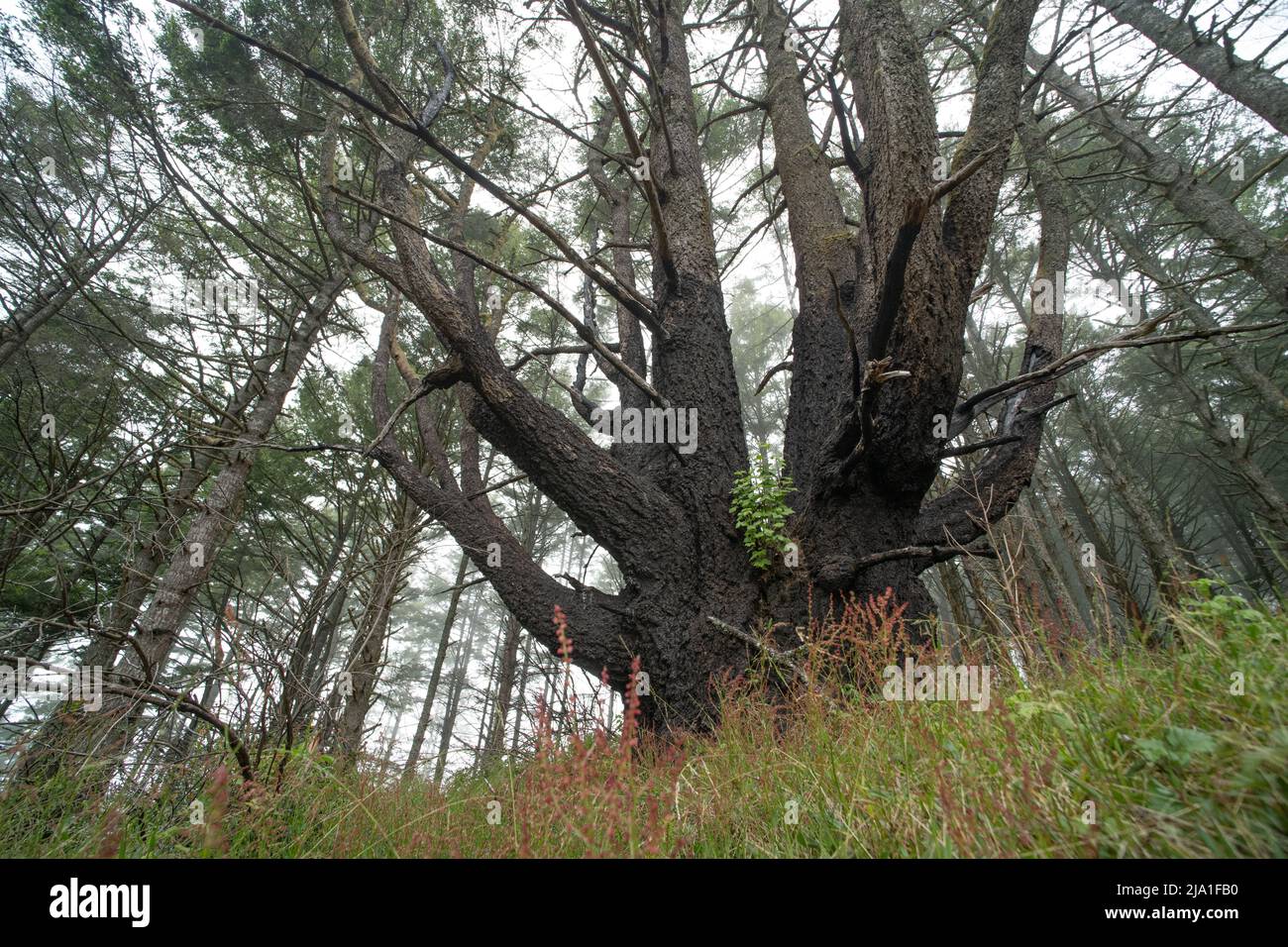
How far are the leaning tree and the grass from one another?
1018mm

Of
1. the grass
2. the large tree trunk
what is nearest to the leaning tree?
the large tree trunk

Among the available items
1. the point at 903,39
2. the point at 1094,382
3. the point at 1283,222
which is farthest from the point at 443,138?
the point at 1283,222

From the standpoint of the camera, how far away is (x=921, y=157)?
249cm

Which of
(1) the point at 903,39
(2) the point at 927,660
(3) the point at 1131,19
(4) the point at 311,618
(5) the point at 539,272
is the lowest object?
(2) the point at 927,660

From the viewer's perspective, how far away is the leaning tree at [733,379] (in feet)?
8.79

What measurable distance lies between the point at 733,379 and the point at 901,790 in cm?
303

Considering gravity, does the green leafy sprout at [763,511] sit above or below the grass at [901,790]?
above

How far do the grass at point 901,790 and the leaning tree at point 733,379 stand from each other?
1018 mm

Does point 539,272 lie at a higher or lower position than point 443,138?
lower

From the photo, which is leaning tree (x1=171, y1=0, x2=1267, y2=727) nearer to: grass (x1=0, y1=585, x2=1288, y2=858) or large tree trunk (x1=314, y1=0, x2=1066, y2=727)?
large tree trunk (x1=314, y1=0, x2=1066, y2=727)

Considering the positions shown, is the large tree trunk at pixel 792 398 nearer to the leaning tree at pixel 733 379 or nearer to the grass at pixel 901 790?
the leaning tree at pixel 733 379

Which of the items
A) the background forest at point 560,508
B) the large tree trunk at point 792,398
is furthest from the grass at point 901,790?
the large tree trunk at point 792,398
